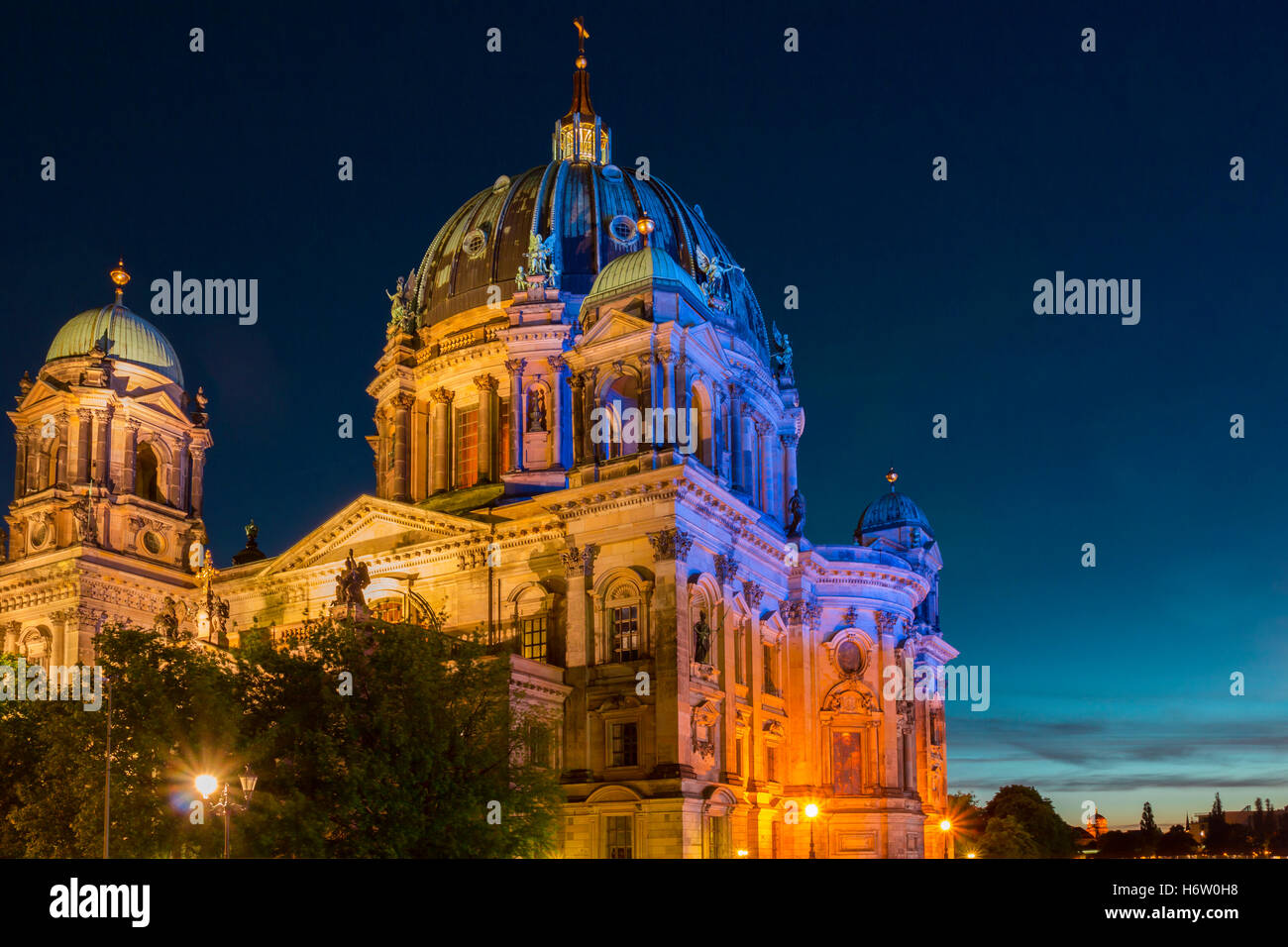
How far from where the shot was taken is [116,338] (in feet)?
228

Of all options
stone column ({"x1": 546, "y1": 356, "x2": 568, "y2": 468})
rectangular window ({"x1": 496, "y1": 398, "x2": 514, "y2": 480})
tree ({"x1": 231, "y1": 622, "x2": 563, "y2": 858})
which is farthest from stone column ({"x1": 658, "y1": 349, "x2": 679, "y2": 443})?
tree ({"x1": 231, "y1": 622, "x2": 563, "y2": 858})

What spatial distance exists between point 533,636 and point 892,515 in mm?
40555

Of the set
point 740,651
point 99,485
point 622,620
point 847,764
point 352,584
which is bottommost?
point 847,764

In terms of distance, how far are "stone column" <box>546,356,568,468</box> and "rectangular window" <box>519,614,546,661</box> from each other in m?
10.8

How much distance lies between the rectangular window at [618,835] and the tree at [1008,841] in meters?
57.8

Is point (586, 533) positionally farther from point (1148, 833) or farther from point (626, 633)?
point (1148, 833)

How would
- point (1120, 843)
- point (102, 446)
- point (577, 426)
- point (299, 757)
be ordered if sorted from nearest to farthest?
point (299, 757) → point (577, 426) → point (102, 446) → point (1120, 843)

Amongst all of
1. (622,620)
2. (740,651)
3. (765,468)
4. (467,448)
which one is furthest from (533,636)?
(765,468)

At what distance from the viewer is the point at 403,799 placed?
1553 inches

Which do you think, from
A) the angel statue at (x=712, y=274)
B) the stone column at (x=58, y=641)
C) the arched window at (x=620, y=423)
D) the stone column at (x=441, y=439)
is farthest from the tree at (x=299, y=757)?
the angel statue at (x=712, y=274)

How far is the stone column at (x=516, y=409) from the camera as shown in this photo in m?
65.7
